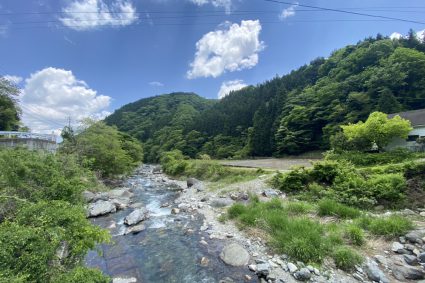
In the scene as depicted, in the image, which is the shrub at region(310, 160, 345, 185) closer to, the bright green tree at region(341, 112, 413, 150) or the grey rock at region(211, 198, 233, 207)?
the grey rock at region(211, 198, 233, 207)

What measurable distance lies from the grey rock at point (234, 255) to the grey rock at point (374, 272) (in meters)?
3.27

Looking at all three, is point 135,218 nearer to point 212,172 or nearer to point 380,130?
point 212,172

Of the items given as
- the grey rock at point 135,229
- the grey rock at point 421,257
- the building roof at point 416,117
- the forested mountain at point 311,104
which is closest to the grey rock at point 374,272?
the grey rock at point 421,257

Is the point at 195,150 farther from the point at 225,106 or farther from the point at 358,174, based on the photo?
the point at 358,174

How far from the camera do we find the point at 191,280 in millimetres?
6586

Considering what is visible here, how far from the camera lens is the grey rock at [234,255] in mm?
7238

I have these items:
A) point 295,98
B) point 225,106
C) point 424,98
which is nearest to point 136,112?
point 225,106

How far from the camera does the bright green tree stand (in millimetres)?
18281

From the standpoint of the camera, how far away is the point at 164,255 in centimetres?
814

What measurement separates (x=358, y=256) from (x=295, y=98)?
4184cm

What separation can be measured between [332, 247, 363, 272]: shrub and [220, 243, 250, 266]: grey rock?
2585 mm

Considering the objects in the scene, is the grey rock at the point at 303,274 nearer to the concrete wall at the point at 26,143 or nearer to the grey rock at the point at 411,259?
the grey rock at the point at 411,259

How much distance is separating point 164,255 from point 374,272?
635 cm

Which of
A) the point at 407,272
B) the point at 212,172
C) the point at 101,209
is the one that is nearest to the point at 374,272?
the point at 407,272
